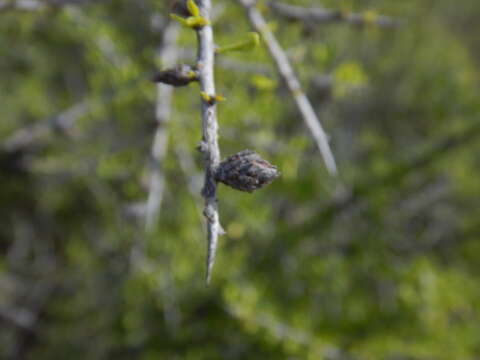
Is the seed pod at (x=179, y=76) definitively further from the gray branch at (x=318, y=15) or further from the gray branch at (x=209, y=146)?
the gray branch at (x=318, y=15)

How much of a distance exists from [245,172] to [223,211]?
9.91 feet

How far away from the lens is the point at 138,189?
102 inches

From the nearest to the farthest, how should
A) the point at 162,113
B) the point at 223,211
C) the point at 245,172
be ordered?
the point at 245,172
the point at 162,113
the point at 223,211

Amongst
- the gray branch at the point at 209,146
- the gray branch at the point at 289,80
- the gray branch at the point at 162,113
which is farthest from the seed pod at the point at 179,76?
the gray branch at the point at 162,113

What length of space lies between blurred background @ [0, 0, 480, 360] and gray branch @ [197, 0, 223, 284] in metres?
0.79

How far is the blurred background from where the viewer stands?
93.7 inches

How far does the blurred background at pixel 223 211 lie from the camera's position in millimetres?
2379

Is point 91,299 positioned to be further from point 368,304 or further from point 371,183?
point 371,183

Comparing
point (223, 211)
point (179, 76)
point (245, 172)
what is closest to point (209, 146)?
point (245, 172)

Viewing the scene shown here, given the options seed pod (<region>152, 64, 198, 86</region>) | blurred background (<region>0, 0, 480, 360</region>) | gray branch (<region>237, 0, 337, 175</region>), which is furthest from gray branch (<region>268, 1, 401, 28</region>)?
seed pod (<region>152, 64, 198, 86</region>)

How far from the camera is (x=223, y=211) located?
143 inches

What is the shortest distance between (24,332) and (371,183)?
462 cm

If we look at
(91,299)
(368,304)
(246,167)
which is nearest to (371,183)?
(368,304)

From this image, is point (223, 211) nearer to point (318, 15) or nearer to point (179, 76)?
point (318, 15)
